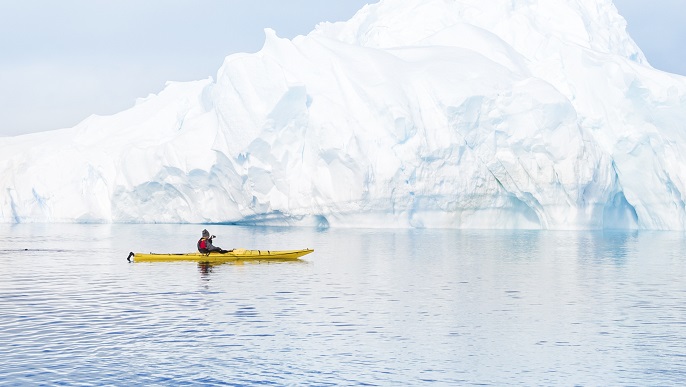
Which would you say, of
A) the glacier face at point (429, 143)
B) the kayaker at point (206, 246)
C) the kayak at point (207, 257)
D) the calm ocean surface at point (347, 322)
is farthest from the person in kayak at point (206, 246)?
the glacier face at point (429, 143)

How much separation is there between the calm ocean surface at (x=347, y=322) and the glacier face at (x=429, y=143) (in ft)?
64.8

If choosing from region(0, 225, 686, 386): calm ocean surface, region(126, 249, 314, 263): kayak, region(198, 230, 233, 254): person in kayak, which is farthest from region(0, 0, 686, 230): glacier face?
region(198, 230, 233, 254): person in kayak

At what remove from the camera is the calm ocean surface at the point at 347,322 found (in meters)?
12.5

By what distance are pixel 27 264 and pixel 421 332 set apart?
62.4 feet

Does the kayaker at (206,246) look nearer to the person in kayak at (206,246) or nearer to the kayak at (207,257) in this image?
the person in kayak at (206,246)

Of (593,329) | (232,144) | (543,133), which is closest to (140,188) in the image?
(232,144)

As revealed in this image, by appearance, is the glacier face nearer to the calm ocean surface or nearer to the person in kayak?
the calm ocean surface

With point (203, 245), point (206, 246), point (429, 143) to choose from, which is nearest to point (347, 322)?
point (206, 246)

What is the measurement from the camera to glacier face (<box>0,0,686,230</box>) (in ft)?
166

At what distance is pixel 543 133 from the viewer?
49812 millimetres

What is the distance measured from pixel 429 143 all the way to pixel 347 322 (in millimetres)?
35141

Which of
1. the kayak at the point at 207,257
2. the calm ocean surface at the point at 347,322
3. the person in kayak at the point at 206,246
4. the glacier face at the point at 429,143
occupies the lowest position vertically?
the calm ocean surface at the point at 347,322

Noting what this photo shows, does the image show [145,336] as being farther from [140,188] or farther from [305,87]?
[140,188]

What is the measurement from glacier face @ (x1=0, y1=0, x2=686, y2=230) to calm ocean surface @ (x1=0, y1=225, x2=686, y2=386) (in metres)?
19.8
